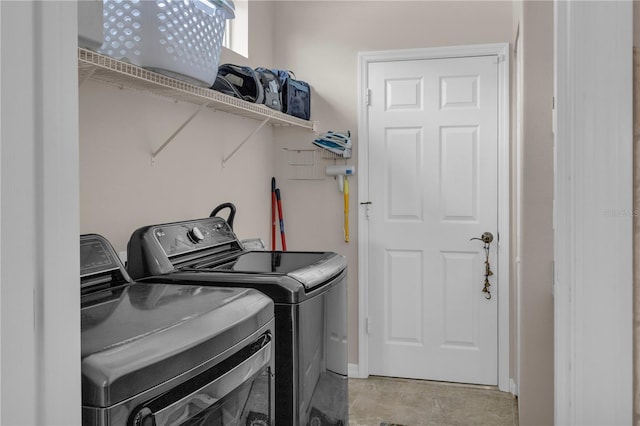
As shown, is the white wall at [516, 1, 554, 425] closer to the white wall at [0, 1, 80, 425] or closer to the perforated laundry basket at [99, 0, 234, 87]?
the perforated laundry basket at [99, 0, 234, 87]

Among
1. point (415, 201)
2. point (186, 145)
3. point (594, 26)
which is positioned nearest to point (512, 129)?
point (415, 201)

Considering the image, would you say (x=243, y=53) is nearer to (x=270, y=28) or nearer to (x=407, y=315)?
(x=270, y=28)

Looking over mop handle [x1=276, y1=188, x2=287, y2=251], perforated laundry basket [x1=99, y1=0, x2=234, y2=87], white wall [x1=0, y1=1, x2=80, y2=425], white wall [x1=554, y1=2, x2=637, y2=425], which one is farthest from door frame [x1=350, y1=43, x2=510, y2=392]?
white wall [x1=0, y1=1, x2=80, y2=425]

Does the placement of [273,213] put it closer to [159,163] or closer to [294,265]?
[159,163]

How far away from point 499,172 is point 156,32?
235 centimetres

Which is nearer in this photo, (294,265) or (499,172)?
(294,265)

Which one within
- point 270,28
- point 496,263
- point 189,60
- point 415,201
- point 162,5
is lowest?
point 496,263

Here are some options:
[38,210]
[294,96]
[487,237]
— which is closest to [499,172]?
[487,237]

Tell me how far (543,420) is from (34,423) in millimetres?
2398

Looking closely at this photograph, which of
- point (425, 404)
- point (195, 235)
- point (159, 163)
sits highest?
point (159, 163)

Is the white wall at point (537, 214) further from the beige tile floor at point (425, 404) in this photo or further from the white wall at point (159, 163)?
the white wall at point (159, 163)

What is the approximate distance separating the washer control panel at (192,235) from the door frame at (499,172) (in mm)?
1389

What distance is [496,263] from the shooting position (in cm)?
367

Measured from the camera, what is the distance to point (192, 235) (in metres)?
2.38
